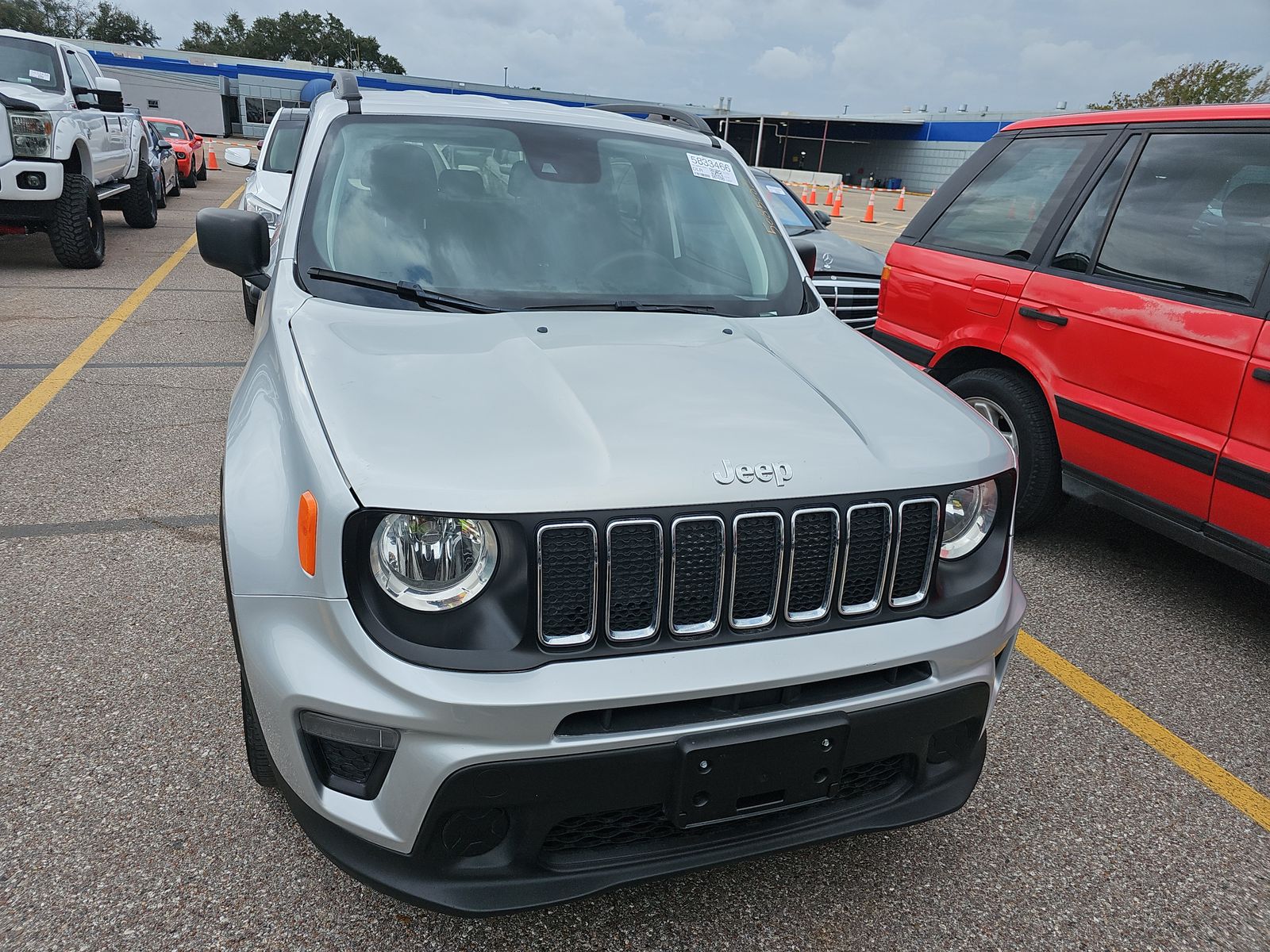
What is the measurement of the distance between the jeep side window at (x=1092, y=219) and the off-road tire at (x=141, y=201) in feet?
42.2

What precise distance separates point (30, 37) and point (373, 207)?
9600mm

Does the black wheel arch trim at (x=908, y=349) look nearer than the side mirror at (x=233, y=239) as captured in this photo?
No

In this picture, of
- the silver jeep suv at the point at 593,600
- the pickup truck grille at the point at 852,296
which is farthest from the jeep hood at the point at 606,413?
the pickup truck grille at the point at 852,296

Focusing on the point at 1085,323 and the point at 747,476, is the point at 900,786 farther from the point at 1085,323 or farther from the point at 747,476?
the point at 1085,323

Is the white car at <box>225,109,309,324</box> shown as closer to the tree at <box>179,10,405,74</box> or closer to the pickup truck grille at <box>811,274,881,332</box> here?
the pickup truck grille at <box>811,274,881,332</box>

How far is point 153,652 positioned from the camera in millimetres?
2996

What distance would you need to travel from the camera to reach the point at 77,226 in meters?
9.29

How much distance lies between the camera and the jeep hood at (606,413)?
67.7 inches

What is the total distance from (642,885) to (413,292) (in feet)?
5.33

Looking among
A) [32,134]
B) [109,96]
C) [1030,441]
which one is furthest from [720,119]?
[1030,441]

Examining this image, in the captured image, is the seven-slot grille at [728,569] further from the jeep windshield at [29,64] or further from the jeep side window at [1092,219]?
the jeep windshield at [29,64]

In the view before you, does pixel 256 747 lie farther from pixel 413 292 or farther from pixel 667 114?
pixel 667 114

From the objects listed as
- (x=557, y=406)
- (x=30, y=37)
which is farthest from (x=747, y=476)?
(x=30, y=37)

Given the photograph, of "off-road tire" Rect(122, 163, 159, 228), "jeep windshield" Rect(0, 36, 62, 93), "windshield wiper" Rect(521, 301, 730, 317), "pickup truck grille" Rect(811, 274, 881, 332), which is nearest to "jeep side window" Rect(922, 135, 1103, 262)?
"windshield wiper" Rect(521, 301, 730, 317)
